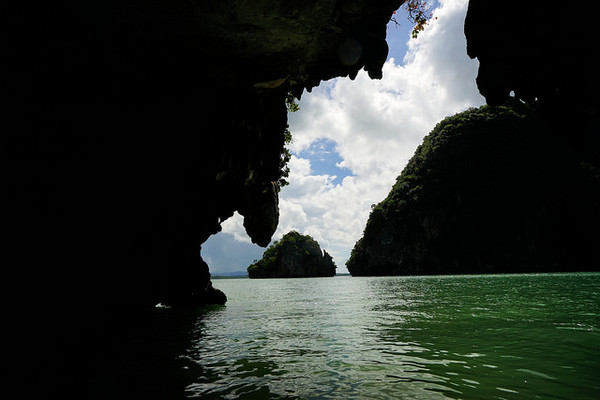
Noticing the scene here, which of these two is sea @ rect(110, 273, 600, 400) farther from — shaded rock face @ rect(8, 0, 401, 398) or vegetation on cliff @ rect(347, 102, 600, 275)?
vegetation on cliff @ rect(347, 102, 600, 275)

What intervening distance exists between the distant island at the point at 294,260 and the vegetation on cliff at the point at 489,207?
1734 cm

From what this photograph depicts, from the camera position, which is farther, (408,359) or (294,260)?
(294,260)

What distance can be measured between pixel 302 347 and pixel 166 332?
6.01 meters

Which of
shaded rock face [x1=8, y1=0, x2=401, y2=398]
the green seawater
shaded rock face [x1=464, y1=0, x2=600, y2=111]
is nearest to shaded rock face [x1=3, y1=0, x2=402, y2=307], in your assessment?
shaded rock face [x1=8, y1=0, x2=401, y2=398]

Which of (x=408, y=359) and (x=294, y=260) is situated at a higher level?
(x=294, y=260)

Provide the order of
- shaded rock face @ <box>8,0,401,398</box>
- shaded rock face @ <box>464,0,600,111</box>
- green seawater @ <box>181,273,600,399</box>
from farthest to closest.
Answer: shaded rock face @ <box>8,0,401,398</box>, shaded rock face @ <box>464,0,600,111</box>, green seawater @ <box>181,273,600,399</box>

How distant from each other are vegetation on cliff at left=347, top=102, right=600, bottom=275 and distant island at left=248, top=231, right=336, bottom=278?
56.9 ft

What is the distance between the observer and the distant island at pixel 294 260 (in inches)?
4294

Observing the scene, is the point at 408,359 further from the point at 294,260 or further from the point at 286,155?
the point at 294,260

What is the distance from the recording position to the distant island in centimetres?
10906

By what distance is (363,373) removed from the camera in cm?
512

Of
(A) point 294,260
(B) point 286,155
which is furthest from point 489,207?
(B) point 286,155

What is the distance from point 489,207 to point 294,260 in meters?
65.5

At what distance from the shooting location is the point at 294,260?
108562mm
